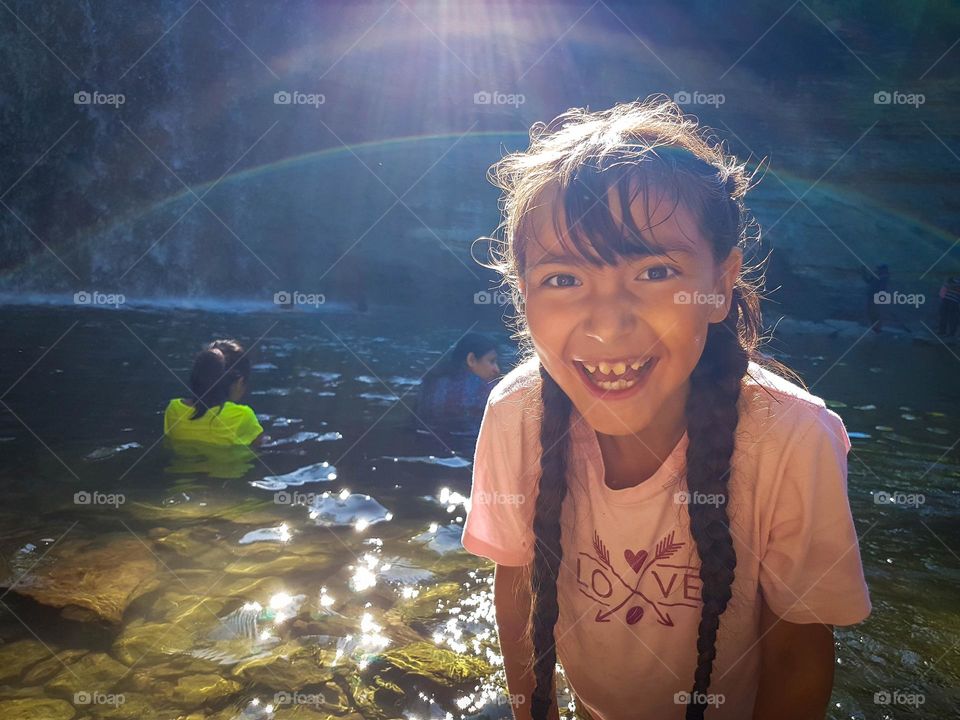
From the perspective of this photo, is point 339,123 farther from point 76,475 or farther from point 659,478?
point 659,478

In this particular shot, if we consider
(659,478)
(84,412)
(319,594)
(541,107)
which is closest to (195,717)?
(319,594)

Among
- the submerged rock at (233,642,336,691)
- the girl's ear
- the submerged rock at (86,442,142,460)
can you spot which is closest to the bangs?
the girl's ear

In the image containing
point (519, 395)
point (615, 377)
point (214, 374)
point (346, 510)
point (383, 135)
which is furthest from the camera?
point (383, 135)

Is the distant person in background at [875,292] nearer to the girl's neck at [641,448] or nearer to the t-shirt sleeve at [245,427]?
the t-shirt sleeve at [245,427]

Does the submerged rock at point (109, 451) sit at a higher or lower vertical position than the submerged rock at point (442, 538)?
higher

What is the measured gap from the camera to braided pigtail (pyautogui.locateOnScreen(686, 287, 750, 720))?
1.58 metres

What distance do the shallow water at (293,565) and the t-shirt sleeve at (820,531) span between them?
4.34 ft

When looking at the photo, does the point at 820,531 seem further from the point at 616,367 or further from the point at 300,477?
the point at 300,477

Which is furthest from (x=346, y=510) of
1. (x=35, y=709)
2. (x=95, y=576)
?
(x=35, y=709)

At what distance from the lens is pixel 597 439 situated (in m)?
1.82

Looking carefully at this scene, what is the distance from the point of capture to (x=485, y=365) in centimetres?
580

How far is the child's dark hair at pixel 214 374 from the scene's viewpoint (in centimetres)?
517

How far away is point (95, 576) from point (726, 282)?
10.4 ft

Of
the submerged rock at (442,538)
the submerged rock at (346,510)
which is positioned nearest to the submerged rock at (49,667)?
the submerged rock at (346,510)
